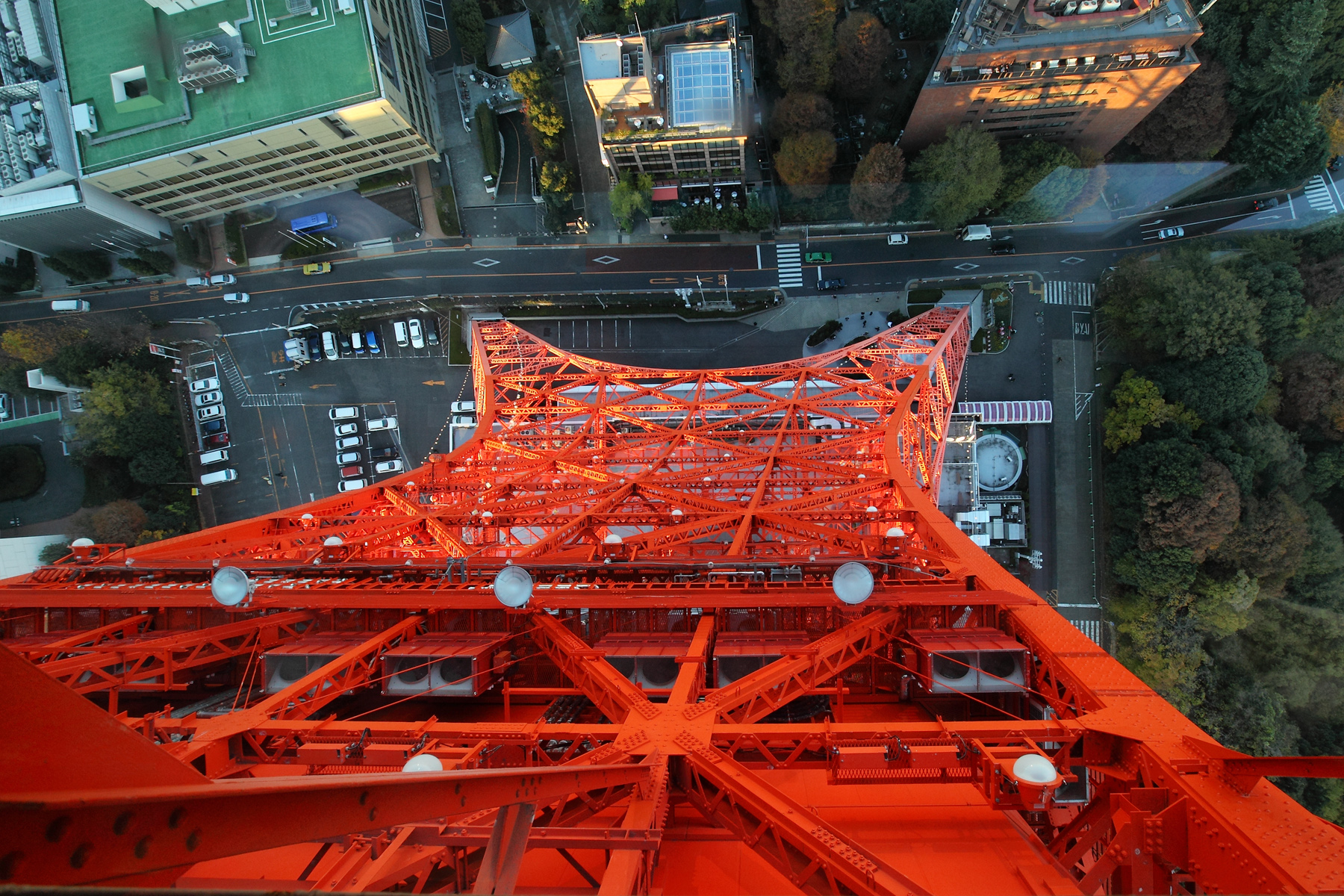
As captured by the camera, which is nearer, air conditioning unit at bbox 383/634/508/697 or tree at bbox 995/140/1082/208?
air conditioning unit at bbox 383/634/508/697

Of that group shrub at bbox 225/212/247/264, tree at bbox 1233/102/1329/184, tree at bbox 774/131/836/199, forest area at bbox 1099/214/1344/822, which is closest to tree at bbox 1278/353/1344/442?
forest area at bbox 1099/214/1344/822

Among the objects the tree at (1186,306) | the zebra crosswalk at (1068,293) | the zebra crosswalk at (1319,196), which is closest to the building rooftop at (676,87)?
the zebra crosswalk at (1068,293)

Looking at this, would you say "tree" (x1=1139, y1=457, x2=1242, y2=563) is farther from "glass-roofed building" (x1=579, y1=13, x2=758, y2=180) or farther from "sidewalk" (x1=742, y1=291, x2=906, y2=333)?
"glass-roofed building" (x1=579, y1=13, x2=758, y2=180)

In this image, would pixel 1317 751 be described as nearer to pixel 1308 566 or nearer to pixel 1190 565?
pixel 1308 566

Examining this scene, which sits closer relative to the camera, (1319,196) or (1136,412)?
(1136,412)

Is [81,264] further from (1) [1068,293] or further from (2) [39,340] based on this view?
(1) [1068,293]

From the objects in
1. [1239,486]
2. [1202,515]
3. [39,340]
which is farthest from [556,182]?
[1239,486]
